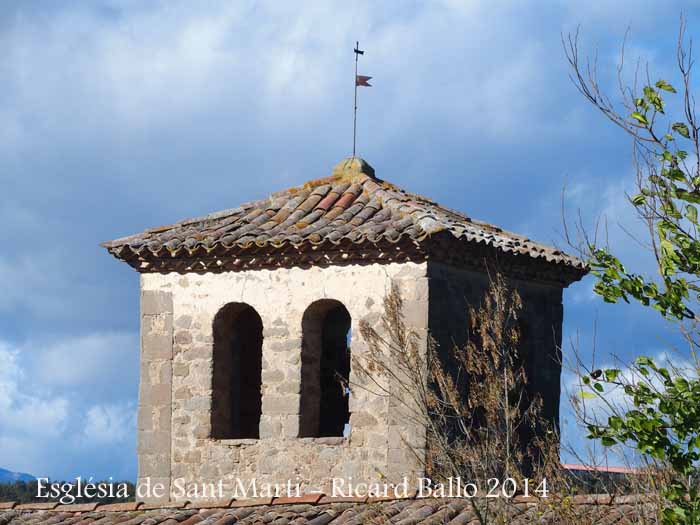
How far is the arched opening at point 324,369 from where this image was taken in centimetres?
1394

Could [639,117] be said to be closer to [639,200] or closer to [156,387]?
[639,200]

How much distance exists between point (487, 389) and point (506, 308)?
2.72 metres

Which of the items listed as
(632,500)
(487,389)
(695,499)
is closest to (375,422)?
(487,389)

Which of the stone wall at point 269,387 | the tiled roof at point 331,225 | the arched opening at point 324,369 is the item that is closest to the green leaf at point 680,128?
the tiled roof at point 331,225

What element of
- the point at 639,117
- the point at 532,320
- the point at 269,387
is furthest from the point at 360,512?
the point at 639,117

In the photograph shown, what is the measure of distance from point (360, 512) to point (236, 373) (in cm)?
325

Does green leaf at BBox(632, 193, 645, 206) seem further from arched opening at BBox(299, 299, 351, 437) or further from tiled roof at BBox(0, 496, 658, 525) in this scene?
arched opening at BBox(299, 299, 351, 437)

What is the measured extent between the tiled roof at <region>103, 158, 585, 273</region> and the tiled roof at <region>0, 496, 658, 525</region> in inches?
104

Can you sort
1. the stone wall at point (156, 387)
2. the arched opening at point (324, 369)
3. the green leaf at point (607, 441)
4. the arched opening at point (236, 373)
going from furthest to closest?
the stone wall at point (156, 387)
the arched opening at point (236, 373)
the arched opening at point (324, 369)
the green leaf at point (607, 441)

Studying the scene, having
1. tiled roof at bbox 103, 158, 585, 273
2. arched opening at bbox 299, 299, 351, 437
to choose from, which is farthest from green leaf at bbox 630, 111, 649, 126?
arched opening at bbox 299, 299, 351, 437

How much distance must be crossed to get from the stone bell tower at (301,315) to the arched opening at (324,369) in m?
0.01

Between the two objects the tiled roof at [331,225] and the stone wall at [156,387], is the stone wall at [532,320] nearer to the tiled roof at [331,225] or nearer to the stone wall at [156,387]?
the tiled roof at [331,225]

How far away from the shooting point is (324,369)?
581 inches

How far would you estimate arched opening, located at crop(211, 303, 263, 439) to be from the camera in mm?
14406
